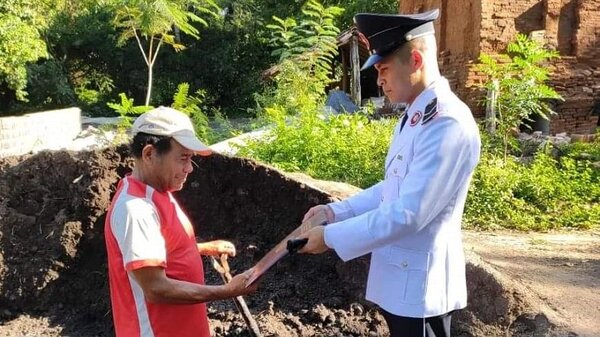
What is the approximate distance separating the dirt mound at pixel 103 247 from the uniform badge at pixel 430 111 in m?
2.54

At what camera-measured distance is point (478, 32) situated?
41.6 feet

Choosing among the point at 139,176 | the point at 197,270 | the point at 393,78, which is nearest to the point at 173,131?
the point at 139,176

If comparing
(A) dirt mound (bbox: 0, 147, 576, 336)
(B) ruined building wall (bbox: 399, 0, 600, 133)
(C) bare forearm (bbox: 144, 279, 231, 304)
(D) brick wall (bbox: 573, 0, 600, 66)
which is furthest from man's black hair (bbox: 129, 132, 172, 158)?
(D) brick wall (bbox: 573, 0, 600, 66)

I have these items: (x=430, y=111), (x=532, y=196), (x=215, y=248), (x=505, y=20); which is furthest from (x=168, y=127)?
(x=505, y=20)

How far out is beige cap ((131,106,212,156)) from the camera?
1.98m

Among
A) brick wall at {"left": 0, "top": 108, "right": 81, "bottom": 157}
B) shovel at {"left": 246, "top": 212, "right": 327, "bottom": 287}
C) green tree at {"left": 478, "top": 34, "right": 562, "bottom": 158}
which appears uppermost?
shovel at {"left": 246, "top": 212, "right": 327, "bottom": 287}

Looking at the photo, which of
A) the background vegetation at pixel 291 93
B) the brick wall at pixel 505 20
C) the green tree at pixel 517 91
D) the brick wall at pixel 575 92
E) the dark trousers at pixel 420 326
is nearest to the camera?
the dark trousers at pixel 420 326

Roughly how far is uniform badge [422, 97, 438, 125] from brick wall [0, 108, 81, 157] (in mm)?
9850

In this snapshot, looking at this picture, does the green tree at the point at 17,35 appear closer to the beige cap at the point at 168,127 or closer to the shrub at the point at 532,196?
the shrub at the point at 532,196

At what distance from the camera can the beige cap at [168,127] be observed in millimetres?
1977

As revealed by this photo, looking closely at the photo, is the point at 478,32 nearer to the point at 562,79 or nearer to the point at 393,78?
the point at 562,79

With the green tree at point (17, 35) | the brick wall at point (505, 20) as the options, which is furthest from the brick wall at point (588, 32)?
the green tree at point (17, 35)

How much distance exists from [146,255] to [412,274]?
89 cm

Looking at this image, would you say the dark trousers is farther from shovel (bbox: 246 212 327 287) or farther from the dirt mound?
the dirt mound
